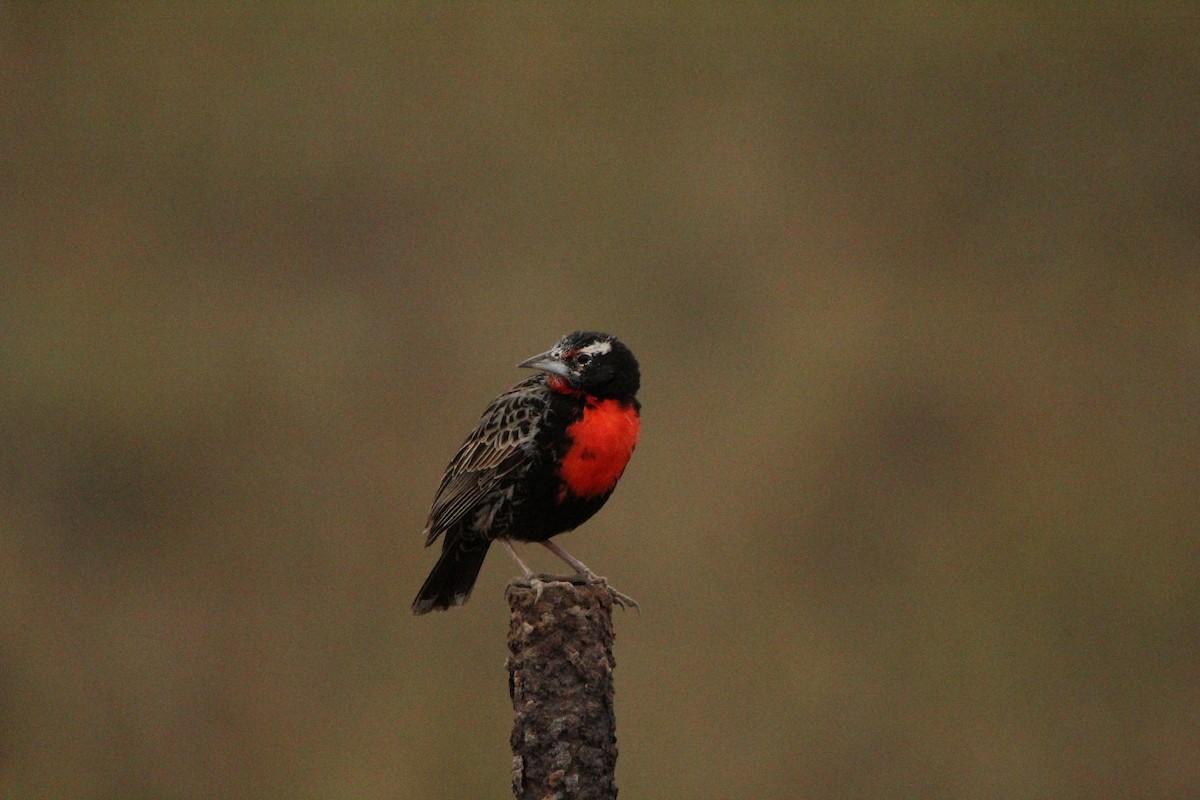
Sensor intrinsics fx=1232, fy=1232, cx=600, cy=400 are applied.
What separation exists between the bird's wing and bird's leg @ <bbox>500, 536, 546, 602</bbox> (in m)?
0.18

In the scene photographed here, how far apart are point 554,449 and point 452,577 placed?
0.79 m

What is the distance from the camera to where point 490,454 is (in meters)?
4.67

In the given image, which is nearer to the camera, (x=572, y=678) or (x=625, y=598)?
(x=572, y=678)

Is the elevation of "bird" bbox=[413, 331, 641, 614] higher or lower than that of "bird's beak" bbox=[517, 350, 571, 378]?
lower

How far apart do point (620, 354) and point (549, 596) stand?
5.12 ft

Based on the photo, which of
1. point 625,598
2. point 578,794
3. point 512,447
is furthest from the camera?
point 512,447

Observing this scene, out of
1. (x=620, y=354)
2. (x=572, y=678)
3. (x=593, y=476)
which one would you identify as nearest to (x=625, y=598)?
(x=593, y=476)

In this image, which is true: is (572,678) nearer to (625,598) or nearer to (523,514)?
(625,598)

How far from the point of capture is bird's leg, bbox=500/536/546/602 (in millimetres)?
3273

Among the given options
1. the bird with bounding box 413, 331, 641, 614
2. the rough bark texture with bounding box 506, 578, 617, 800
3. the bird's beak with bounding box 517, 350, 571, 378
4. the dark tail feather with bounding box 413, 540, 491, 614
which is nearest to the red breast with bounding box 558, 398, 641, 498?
the bird with bounding box 413, 331, 641, 614

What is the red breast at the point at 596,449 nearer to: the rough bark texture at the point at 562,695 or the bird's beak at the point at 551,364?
the bird's beak at the point at 551,364

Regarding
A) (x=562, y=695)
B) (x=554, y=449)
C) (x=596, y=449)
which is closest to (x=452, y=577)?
(x=554, y=449)

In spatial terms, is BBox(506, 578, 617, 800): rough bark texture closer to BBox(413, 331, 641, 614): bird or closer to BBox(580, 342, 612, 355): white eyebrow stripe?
BBox(413, 331, 641, 614): bird

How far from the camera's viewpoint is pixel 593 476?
178 inches
